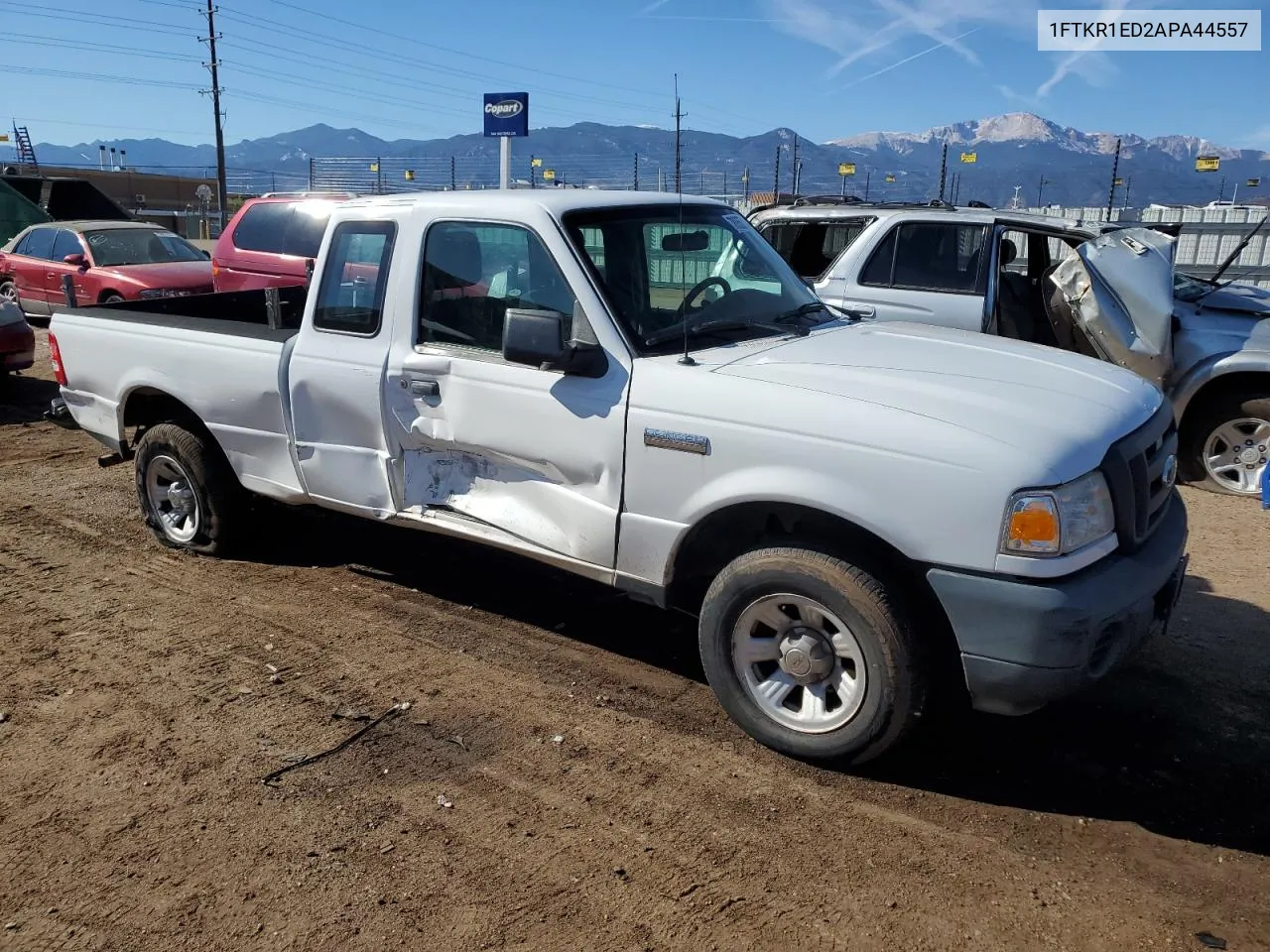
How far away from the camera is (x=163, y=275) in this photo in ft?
43.0

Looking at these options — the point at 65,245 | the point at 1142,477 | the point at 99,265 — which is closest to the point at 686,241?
the point at 1142,477

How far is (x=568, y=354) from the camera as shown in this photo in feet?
12.2

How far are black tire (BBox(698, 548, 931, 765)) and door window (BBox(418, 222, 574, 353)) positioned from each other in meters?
1.34

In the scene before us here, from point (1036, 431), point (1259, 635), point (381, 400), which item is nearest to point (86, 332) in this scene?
point (381, 400)

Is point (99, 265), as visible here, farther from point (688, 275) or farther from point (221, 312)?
point (688, 275)

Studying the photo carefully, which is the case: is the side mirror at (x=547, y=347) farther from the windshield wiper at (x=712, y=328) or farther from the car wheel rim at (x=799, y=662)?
the car wheel rim at (x=799, y=662)

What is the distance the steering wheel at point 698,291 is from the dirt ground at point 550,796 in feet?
5.11

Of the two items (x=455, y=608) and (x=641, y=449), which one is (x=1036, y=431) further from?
(x=455, y=608)

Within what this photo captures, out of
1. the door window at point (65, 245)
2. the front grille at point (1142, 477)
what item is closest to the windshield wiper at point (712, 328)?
the front grille at point (1142, 477)

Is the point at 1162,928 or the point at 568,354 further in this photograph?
the point at 568,354

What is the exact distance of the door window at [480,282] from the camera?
13.4 feet

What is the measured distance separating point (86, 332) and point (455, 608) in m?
2.81

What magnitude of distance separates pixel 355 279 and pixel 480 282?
28.0 inches

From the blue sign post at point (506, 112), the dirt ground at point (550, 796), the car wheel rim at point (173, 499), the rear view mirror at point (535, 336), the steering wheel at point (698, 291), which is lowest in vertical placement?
the dirt ground at point (550, 796)
